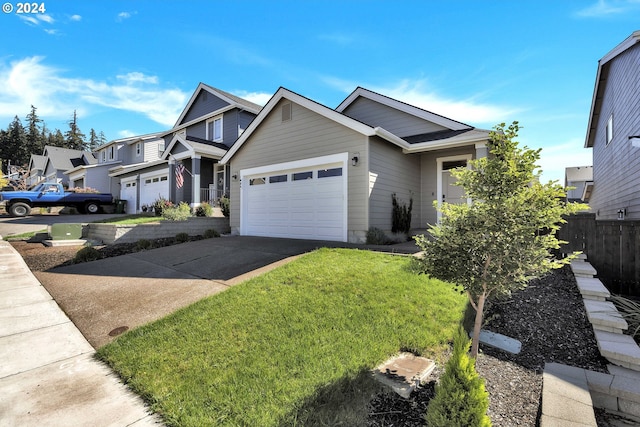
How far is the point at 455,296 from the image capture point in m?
4.63

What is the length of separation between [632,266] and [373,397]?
19.5ft

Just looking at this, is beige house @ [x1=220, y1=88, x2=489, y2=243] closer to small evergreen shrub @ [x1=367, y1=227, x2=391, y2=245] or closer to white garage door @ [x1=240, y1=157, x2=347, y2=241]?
white garage door @ [x1=240, y1=157, x2=347, y2=241]

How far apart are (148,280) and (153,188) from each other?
49.7 ft

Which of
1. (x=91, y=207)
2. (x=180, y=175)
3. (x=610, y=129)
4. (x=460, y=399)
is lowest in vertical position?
(x=460, y=399)

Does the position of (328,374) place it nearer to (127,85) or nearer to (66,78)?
(127,85)

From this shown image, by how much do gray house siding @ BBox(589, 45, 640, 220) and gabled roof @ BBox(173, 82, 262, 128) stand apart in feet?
52.4

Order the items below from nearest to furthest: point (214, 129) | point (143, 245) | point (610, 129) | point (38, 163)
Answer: point (143, 245)
point (610, 129)
point (214, 129)
point (38, 163)

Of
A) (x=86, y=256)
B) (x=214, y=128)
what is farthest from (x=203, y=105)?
(x=86, y=256)

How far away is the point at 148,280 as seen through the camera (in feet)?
19.1

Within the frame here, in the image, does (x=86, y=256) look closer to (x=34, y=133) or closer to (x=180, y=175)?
(x=180, y=175)

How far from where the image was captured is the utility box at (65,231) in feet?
33.6

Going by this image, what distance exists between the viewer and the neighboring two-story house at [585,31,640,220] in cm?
793

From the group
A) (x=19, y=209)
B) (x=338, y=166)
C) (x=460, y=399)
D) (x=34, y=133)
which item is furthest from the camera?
(x=34, y=133)

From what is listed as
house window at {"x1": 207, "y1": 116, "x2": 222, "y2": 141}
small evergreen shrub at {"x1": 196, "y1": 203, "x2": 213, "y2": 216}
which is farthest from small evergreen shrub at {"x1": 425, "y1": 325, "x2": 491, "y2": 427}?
house window at {"x1": 207, "y1": 116, "x2": 222, "y2": 141}
